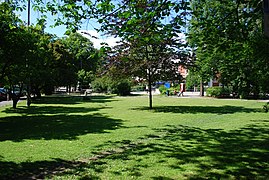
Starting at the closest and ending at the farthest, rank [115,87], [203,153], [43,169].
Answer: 1. [43,169]
2. [203,153]
3. [115,87]

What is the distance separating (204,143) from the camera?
8117mm

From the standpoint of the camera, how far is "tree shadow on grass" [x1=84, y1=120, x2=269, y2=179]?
5434 millimetres

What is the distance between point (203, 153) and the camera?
6.91 m

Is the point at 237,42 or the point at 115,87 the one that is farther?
the point at 115,87

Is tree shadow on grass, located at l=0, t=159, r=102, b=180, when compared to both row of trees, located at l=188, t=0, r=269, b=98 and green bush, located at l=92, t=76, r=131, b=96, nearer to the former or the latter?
row of trees, located at l=188, t=0, r=269, b=98

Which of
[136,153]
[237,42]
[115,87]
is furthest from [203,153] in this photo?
[115,87]

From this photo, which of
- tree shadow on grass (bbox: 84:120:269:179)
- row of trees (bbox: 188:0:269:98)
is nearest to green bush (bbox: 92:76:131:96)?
tree shadow on grass (bbox: 84:120:269:179)

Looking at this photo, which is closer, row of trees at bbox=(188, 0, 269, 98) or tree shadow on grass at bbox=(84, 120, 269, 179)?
tree shadow on grass at bbox=(84, 120, 269, 179)

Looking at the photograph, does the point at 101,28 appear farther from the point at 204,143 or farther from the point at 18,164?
the point at 204,143

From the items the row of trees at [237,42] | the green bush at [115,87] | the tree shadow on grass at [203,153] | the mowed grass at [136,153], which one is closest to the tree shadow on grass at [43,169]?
the mowed grass at [136,153]

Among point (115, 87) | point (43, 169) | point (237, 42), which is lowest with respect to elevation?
point (43, 169)

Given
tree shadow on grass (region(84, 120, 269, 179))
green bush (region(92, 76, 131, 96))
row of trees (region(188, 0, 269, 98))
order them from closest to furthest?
tree shadow on grass (region(84, 120, 269, 179)), row of trees (region(188, 0, 269, 98)), green bush (region(92, 76, 131, 96))

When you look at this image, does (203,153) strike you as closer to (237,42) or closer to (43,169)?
(237,42)

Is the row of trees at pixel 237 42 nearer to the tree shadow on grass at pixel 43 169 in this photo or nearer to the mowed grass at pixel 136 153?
the mowed grass at pixel 136 153
